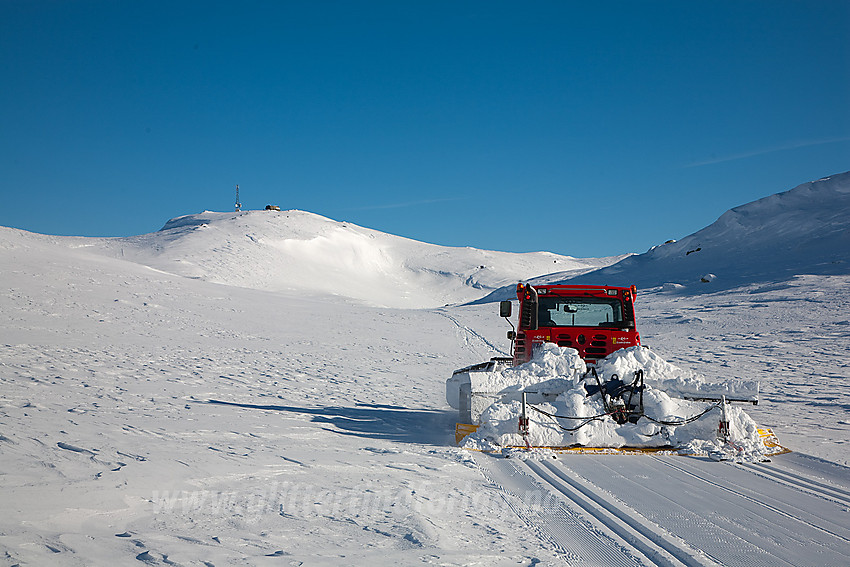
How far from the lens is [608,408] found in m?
7.65

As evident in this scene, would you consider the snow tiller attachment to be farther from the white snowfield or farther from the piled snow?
the white snowfield

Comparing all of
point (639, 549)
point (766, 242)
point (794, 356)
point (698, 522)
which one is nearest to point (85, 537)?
point (639, 549)

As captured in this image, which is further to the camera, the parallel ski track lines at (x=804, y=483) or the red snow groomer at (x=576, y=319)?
the red snow groomer at (x=576, y=319)

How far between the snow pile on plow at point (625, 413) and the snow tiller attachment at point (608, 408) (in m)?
0.01

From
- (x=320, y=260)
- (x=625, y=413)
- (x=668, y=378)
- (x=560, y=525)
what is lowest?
(x=560, y=525)

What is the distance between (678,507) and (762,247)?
46594mm

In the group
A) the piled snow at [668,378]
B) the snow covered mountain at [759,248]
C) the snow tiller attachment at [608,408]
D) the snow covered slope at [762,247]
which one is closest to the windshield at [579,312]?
the snow tiller attachment at [608,408]

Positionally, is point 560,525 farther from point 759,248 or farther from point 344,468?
point 759,248

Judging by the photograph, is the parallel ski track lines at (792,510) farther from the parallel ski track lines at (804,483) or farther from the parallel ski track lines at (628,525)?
the parallel ski track lines at (628,525)

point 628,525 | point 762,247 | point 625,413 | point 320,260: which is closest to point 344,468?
point 628,525

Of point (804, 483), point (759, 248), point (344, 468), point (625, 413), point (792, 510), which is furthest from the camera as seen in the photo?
point (759, 248)

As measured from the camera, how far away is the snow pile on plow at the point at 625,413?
24.4 ft

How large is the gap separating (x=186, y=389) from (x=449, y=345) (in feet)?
45.3

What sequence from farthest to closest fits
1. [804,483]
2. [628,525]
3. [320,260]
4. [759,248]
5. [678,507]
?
[320,260] → [759,248] → [804,483] → [678,507] → [628,525]
